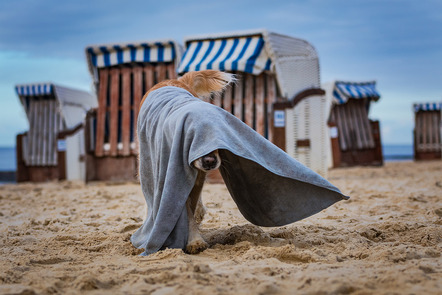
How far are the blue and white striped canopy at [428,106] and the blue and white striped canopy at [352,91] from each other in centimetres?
362

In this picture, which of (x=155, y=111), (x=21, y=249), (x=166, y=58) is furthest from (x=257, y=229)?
(x=166, y=58)

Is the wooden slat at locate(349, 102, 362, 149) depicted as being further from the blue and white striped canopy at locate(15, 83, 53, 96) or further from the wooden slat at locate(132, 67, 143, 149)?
the blue and white striped canopy at locate(15, 83, 53, 96)

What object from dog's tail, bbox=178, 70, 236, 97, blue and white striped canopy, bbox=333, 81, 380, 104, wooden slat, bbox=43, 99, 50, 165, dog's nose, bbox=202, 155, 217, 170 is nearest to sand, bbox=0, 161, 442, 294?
dog's nose, bbox=202, 155, 217, 170

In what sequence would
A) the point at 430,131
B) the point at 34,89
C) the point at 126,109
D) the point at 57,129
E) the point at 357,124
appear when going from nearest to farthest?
the point at 126,109
the point at 34,89
the point at 57,129
the point at 357,124
the point at 430,131

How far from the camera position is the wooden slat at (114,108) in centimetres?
889

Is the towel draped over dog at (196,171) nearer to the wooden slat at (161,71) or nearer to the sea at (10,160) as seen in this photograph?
the wooden slat at (161,71)

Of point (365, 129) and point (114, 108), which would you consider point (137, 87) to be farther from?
point (365, 129)

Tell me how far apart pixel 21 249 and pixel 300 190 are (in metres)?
2.07

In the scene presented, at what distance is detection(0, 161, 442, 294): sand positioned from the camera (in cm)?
216

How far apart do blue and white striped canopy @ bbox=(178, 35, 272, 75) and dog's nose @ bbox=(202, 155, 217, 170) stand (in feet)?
16.7

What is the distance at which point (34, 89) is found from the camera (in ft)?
40.8

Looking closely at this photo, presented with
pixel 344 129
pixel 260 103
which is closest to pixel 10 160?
pixel 344 129

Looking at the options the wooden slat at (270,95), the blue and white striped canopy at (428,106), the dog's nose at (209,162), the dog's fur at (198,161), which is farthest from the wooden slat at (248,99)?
the blue and white striped canopy at (428,106)

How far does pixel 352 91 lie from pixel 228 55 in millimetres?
6965
